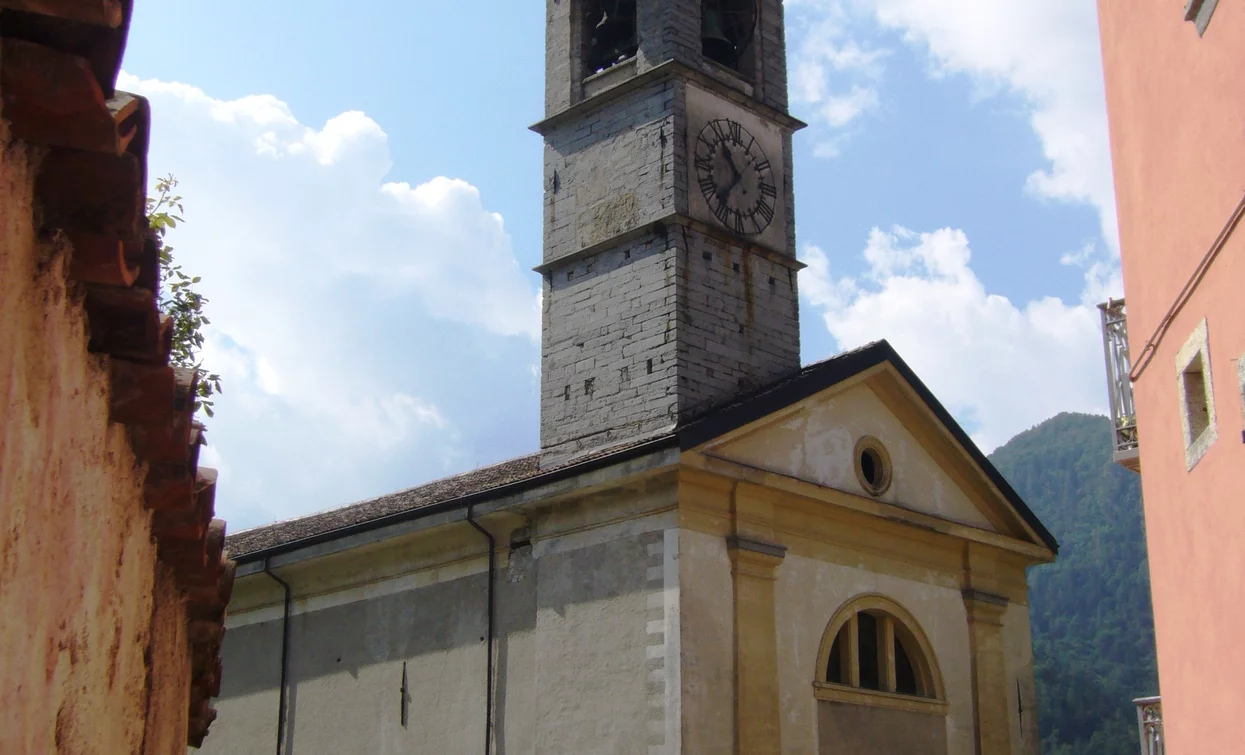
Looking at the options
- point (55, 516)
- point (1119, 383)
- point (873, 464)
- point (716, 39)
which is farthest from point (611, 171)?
point (55, 516)

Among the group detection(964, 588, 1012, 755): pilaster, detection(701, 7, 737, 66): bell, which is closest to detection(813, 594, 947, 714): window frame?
detection(964, 588, 1012, 755): pilaster

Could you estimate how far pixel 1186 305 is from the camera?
8914mm

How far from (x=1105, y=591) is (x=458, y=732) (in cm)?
8141

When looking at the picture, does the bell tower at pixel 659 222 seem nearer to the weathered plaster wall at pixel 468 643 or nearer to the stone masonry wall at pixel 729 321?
the stone masonry wall at pixel 729 321

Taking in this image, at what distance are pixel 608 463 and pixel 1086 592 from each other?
82472 mm

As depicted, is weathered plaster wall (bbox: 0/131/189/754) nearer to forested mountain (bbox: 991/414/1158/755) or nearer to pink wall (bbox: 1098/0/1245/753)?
pink wall (bbox: 1098/0/1245/753)

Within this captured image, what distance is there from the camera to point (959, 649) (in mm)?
18797

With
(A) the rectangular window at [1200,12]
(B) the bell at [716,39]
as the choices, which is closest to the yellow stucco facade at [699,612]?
(B) the bell at [716,39]

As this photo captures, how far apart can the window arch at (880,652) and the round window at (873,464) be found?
4.75 feet

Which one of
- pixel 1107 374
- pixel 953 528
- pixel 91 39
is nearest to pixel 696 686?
pixel 953 528

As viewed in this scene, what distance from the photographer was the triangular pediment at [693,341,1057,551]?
1709 centimetres

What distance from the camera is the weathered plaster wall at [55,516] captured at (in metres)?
3.76

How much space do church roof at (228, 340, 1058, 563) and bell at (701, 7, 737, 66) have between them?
193 inches

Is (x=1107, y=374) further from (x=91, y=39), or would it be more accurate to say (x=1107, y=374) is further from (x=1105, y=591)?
(x=1105, y=591)
